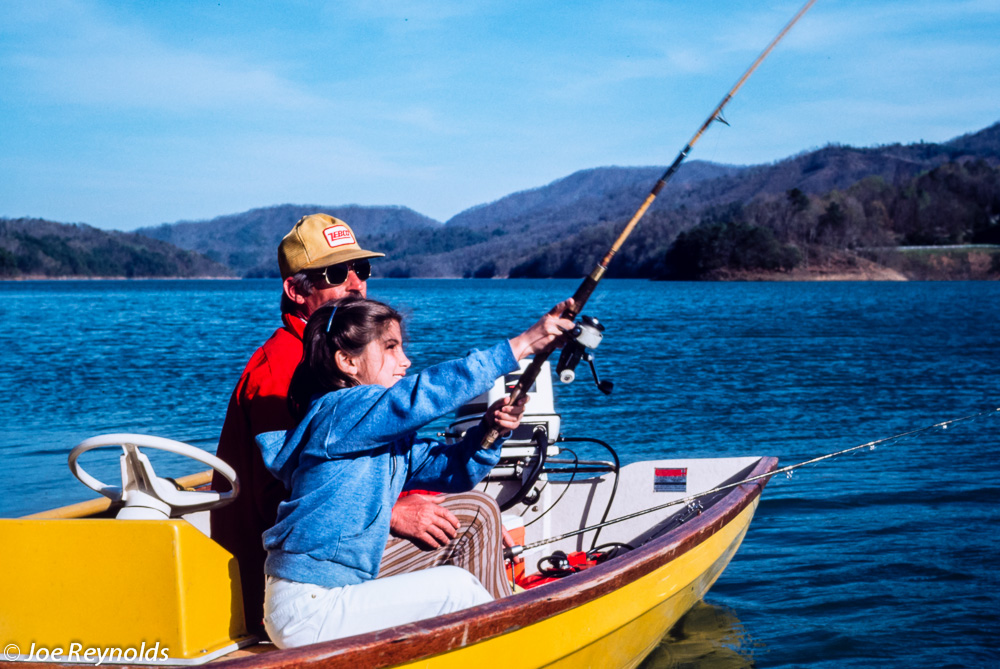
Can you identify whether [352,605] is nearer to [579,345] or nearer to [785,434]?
[579,345]

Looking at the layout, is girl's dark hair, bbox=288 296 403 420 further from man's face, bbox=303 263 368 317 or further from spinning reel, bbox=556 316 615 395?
man's face, bbox=303 263 368 317

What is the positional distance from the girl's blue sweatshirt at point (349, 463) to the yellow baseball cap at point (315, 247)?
3.59 feet

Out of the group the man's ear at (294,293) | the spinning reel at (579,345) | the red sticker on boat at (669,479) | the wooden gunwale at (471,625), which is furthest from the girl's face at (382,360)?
the red sticker on boat at (669,479)

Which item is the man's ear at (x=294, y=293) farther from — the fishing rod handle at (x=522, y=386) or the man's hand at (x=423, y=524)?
the fishing rod handle at (x=522, y=386)

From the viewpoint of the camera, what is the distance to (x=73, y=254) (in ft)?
586

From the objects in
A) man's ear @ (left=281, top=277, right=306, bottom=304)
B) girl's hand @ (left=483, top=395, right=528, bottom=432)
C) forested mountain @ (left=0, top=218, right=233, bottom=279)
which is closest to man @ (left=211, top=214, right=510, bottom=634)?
man's ear @ (left=281, top=277, right=306, bottom=304)

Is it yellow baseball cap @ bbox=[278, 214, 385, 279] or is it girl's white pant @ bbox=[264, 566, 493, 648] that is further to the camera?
yellow baseball cap @ bbox=[278, 214, 385, 279]

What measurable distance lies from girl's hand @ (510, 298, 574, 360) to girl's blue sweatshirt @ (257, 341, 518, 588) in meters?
0.07

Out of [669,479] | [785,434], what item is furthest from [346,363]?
[785,434]

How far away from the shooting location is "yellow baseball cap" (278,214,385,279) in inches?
159

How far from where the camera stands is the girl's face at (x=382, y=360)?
10.2 ft

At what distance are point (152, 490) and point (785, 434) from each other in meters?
12.9

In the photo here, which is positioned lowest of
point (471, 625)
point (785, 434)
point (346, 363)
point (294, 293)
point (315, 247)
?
point (785, 434)

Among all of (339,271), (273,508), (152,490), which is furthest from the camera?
(339,271)
